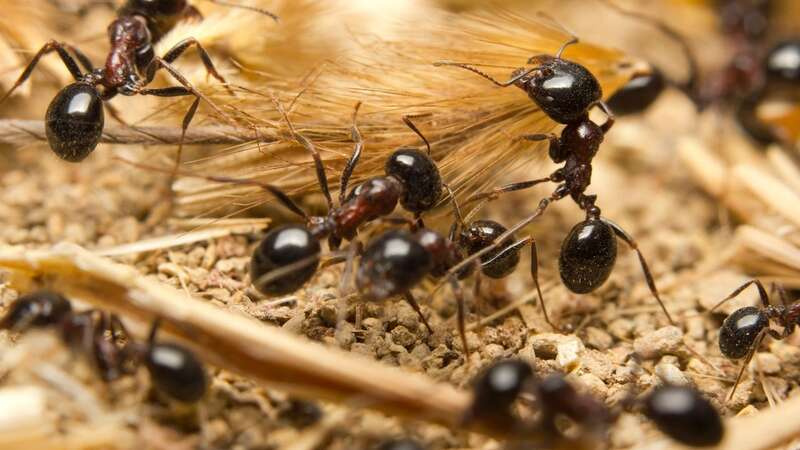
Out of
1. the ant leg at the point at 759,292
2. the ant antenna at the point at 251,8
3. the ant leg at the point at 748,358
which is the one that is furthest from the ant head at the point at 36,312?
the ant leg at the point at 759,292

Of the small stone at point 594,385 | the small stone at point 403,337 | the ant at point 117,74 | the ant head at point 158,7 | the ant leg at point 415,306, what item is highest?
the ant head at point 158,7

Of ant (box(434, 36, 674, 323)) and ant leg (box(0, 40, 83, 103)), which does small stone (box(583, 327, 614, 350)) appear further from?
ant leg (box(0, 40, 83, 103))

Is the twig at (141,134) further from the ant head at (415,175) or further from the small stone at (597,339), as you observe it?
the small stone at (597,339)

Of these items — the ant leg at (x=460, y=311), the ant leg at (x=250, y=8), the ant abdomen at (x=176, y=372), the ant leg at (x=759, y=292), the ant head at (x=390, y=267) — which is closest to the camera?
the ant abdomen at (x=176, y=372)

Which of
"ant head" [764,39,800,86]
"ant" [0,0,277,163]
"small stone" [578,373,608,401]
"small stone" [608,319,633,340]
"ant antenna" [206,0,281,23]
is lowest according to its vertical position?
"small stone" [608,319,633,340]

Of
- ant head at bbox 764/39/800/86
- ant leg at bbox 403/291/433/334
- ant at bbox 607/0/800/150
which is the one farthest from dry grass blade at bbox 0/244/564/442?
ant head at bbox 764/39/800/86

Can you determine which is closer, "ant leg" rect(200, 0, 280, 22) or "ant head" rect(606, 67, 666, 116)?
"ant leg" rect(200, 0, 280, 22)

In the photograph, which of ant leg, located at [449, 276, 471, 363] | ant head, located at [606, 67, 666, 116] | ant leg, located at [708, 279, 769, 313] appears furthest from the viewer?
ant head, located at [606, 67, 666, 116]

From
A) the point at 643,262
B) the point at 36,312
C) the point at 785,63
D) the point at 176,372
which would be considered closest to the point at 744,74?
the point at 785,63
